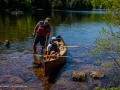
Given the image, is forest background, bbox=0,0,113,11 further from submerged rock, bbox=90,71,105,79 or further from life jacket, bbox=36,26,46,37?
submerged rock, bbox=90,71,105,79

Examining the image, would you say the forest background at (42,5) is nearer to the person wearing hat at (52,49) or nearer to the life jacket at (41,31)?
the life jacket at (41,31)

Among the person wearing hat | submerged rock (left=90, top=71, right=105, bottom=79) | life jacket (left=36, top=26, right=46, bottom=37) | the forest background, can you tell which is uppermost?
life jacket (left=36, top=26, right=46, bottom=37)

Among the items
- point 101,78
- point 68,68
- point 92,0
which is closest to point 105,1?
point 92,0

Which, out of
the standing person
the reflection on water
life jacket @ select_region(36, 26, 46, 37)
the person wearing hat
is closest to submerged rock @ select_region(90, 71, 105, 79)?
the reflection on water

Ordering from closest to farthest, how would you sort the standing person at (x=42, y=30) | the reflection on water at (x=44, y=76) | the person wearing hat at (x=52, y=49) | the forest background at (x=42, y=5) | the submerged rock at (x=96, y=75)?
the reflection on water at (x=44, y=76) < the submerged rock at (x=96, y=75) < the person wearing hat at (x=52, y=49) < the standing person at (x=42, y=30) < the forest background at (x=42, y=5)

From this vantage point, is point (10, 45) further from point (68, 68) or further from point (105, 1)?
point (105, 1)

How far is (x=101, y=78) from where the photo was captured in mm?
10797

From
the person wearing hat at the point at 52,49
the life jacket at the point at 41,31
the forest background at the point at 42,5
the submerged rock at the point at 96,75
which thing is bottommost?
the forest background at the point at 42,5

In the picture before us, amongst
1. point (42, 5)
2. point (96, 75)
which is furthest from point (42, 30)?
point (42, 5)

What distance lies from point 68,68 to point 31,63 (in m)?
2.38

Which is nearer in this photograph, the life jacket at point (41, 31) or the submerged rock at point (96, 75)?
the submerged rock at point (96, 75)

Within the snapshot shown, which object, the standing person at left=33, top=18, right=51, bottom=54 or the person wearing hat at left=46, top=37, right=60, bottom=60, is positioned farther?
the standing person at left=33, top=18, right=51, bottom=54

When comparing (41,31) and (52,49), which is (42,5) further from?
(52,49)

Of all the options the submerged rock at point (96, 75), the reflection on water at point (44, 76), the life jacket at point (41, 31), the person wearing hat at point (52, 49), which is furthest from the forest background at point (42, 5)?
the submerged rock at point (96, 75)
